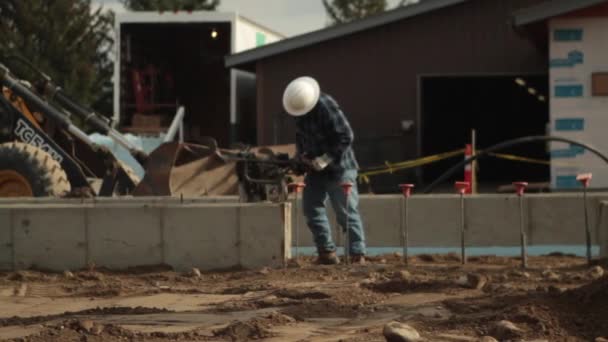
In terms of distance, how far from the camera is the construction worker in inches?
549

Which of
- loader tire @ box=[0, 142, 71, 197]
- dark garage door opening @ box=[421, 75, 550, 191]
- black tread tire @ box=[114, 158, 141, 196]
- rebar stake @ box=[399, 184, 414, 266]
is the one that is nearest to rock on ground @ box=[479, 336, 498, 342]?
rebar stake @ box=[399, 184, 414, 266]

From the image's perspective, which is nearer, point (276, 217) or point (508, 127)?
point (276, 217)

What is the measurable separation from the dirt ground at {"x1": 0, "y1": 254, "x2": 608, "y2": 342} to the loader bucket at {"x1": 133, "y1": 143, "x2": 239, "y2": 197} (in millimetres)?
4257

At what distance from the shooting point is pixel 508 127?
36.0m

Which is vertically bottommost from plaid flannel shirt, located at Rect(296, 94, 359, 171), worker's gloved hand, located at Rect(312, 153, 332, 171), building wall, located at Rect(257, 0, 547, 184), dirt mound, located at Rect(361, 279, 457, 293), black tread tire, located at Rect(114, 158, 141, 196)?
dirt mound, located at Rect(361, 279, 457, 293)

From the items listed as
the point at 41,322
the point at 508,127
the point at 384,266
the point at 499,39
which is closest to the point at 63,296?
the point at 41,322

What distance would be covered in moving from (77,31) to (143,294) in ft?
133

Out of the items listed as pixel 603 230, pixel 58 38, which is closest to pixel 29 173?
pixel 603 230

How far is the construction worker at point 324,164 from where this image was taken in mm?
13953

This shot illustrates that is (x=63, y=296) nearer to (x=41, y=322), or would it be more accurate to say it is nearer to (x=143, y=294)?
(x=143, y=294)

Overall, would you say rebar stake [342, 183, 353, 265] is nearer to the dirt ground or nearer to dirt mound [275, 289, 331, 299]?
the dirt ground

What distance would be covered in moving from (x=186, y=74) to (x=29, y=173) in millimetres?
15893

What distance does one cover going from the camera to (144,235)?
14070 mm

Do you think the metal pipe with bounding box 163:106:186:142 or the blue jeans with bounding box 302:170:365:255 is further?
the metal pipe with bounding box 163:106:186:142
